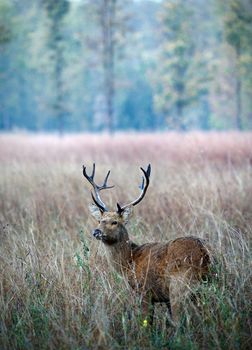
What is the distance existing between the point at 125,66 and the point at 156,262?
45.2m

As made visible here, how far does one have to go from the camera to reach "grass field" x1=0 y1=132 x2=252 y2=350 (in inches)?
153

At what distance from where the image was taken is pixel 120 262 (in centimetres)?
473

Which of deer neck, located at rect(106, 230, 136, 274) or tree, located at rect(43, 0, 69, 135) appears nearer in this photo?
deer neck, located at rect(106, 230, 136, 274)

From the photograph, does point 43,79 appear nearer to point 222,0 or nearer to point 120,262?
point 222,0

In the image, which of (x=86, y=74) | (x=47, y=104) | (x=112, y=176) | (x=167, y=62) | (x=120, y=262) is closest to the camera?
(x=120, y=262)

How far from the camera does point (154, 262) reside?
435cm

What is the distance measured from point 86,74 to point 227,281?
43.7 meters

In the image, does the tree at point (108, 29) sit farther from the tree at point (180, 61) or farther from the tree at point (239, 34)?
the tree at point (239, 34)

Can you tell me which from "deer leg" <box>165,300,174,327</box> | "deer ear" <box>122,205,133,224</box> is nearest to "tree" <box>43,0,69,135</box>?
"deer ear" <box>122,205,133,224</box>

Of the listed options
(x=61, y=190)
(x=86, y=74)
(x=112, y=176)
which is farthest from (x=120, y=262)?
(x=86, y=74)

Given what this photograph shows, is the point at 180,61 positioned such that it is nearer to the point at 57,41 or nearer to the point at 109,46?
the point at 109,46

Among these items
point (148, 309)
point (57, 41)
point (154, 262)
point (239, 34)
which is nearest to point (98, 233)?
point (154, 262)

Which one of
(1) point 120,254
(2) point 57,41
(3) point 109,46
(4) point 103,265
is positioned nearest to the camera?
(1) point 120,254

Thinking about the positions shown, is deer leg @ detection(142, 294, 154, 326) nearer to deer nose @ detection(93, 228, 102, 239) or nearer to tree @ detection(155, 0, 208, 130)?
deer nose @ detection(93, 228, 102, 239)
